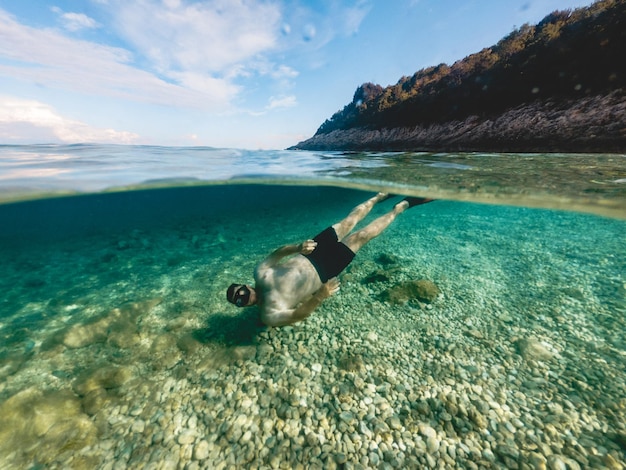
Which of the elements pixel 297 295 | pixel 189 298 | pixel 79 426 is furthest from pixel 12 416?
pixel 297 295

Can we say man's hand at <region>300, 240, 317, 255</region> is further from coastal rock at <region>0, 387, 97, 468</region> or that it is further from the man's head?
coastal rock at <region>0, 387, 97, 468</region>

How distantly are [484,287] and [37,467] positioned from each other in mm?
9294

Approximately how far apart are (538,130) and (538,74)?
12.6 feet

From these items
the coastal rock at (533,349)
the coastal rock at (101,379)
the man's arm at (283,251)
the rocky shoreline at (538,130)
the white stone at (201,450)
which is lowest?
the coastal rock at (533,349)

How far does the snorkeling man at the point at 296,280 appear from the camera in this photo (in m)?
4.70

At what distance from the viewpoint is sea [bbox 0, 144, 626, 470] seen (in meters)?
3.29

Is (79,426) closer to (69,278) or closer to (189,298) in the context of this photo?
(189,298)

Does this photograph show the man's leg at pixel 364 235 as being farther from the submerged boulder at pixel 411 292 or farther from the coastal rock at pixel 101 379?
the coastal rock at pixel 101 379

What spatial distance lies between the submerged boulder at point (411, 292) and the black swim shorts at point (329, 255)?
1.47 meters

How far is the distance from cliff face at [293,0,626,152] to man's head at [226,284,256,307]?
1329cm

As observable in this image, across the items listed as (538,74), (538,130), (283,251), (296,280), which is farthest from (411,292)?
(538,74)

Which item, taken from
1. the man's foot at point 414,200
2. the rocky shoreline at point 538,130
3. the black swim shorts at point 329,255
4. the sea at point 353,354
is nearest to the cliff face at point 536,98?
the rocky shoreline at point 538,130

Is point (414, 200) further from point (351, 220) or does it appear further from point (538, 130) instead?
point (538, 130)

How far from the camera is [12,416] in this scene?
12.2 feet
